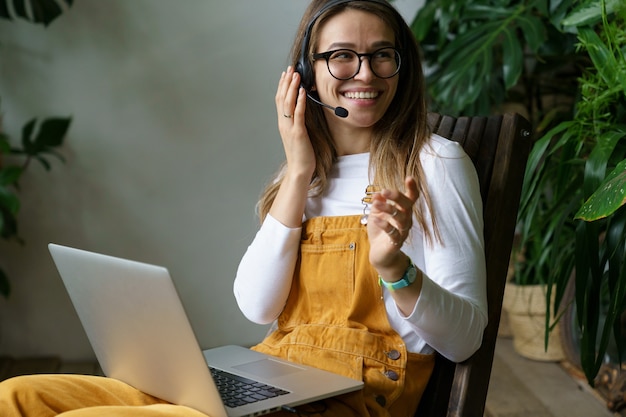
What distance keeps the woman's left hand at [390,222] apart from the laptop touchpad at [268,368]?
252 millimetres

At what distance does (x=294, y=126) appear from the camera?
5.20ft

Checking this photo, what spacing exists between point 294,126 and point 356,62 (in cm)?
16

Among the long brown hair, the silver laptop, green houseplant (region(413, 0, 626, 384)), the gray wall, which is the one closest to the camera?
the silver laptop

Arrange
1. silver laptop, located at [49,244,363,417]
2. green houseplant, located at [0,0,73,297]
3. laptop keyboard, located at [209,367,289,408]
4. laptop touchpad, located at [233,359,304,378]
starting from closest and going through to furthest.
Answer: silver laptop, located at [49,244,363,417] → laptop keyboard, located at [209,367,289,408] → laptop touchpad, located at [233,359,304,378] → green houseplant, located at [0,0,73,297]

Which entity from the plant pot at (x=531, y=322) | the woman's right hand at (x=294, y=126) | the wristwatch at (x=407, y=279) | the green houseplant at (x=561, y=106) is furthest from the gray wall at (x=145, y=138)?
the wristwatch at (x=407, y=279)

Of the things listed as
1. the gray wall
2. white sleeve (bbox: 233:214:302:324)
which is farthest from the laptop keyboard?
the gray wall

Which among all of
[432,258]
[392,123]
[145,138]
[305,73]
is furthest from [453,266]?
[145,138]

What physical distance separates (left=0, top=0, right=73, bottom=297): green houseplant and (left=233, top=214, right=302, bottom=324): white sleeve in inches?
60.2

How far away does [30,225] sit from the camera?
325cm

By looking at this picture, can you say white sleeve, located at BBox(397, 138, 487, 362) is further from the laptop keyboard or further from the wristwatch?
the laptop keyboard

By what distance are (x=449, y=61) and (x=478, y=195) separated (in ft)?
5.50

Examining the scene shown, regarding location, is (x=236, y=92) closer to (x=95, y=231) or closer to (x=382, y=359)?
(x=95, y=231)

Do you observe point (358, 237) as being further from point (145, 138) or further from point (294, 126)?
point (145, 138)

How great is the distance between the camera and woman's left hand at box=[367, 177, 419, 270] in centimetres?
119
